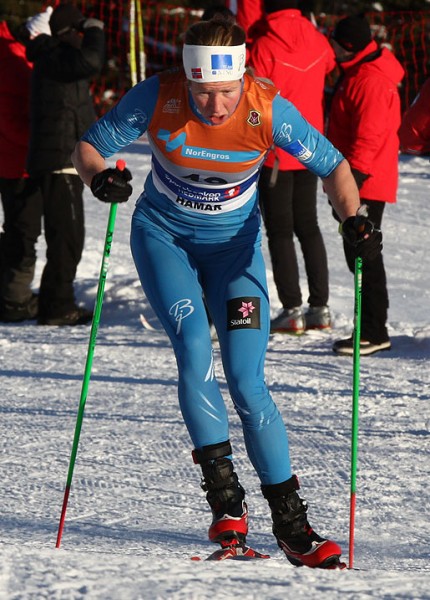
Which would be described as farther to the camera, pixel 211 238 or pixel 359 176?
pixel 359 176

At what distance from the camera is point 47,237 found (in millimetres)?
8641

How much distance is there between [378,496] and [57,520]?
4.66 feet

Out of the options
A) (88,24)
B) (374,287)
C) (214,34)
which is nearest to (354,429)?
(214,34)

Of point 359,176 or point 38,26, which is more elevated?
point 38,26

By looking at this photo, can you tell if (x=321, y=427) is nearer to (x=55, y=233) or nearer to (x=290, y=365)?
(x=290, y=365)

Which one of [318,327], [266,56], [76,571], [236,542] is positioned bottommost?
[318,327]

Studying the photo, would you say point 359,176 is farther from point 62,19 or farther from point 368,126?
point 62,19

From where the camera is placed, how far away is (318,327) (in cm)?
830

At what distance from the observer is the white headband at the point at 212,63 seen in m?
4.17

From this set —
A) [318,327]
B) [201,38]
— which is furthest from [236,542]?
[318,327]

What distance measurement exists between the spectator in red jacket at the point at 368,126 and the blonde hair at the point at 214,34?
3128 millimetres

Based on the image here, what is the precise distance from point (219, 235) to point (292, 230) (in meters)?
3.61

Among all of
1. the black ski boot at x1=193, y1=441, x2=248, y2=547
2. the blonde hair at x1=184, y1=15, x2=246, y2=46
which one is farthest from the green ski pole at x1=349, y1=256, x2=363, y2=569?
the blonde hair at x1=184, y1=15, x2=246, y2=46

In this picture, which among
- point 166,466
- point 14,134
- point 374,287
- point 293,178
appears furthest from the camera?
point 14,134
